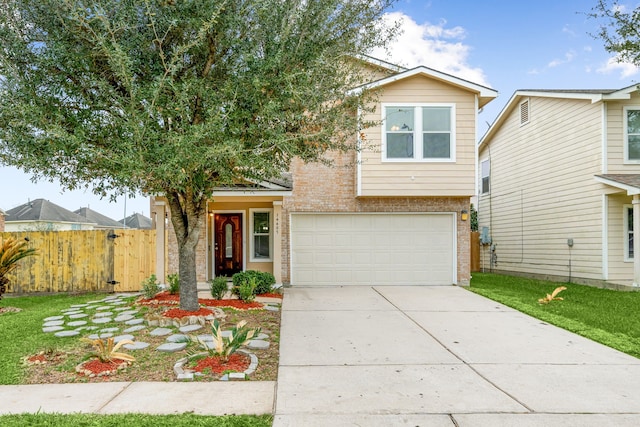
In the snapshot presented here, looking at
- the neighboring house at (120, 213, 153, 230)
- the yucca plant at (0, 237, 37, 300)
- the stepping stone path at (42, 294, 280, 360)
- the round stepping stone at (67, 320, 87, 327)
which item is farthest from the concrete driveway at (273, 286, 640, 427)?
the neighboring house at (120, 213, 153, 230)

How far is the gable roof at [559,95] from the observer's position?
37.2ft

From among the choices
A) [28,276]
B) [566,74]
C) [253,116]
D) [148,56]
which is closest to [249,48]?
[253,116]

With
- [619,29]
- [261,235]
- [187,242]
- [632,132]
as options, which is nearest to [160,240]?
[261,235]

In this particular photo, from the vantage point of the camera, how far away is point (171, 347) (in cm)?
549

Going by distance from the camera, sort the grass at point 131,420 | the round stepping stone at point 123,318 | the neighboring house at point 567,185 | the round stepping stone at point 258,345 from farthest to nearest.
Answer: the neighboring house at point 567,185 → the round stepping stone at point 123,318 → the round stepping stone at point 258,345 → the grass at point 131,420

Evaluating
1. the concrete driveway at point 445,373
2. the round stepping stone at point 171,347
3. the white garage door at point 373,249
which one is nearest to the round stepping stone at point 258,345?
the concrete driveway at point 445,373

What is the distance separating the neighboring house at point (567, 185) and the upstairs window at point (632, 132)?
0.02 metres

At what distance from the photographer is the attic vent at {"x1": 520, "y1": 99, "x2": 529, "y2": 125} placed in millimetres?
15064

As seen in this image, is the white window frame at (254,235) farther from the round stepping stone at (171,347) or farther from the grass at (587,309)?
the round stepping stone at (171,347)

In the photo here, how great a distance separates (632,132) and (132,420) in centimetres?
1383

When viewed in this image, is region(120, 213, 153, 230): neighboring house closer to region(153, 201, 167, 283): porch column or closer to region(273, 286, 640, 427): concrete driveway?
region(153, 201, 167, 283): porch column

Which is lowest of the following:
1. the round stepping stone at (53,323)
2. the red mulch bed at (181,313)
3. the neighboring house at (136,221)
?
the round stepping stone at (53,323)

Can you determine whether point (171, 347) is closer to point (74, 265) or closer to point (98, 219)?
point (74, 265)

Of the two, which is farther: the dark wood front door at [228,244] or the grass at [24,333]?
the dark wood front door at [228,244]
